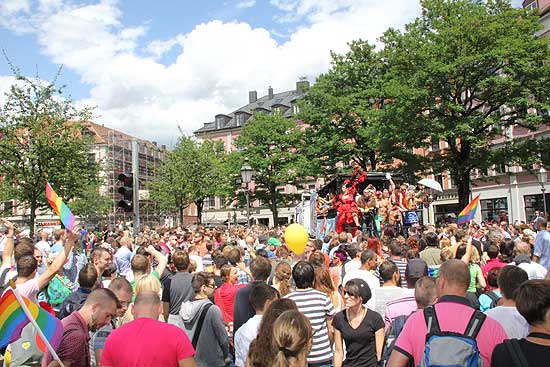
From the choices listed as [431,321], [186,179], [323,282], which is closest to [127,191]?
[323,282]

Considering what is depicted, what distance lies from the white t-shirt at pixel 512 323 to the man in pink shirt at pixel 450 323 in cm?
80

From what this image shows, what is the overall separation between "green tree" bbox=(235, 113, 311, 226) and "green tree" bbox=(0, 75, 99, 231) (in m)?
30.3

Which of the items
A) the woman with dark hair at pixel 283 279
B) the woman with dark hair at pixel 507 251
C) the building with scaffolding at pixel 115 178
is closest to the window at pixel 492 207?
the building with scaffolding at pixel 115 178

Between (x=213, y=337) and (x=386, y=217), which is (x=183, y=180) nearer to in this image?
(x=386, y=217)

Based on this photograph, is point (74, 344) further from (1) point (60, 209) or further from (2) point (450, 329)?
(2) point (450, 329)

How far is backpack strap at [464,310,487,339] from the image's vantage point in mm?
3093

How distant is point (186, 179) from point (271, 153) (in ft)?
33.5

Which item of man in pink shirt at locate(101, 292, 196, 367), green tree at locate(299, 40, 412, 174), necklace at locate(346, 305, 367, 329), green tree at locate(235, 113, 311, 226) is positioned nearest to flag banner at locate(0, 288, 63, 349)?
man in pink shirt at locate(101, 292, 196, 367)

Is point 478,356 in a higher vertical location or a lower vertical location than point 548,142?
lower

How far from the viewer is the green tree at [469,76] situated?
2730cm

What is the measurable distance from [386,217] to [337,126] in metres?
21.7

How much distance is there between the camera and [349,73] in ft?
128

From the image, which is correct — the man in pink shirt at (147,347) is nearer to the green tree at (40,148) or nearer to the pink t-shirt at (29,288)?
the pink t-shirt at (29,288)

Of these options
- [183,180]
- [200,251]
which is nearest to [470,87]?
[200,251]
